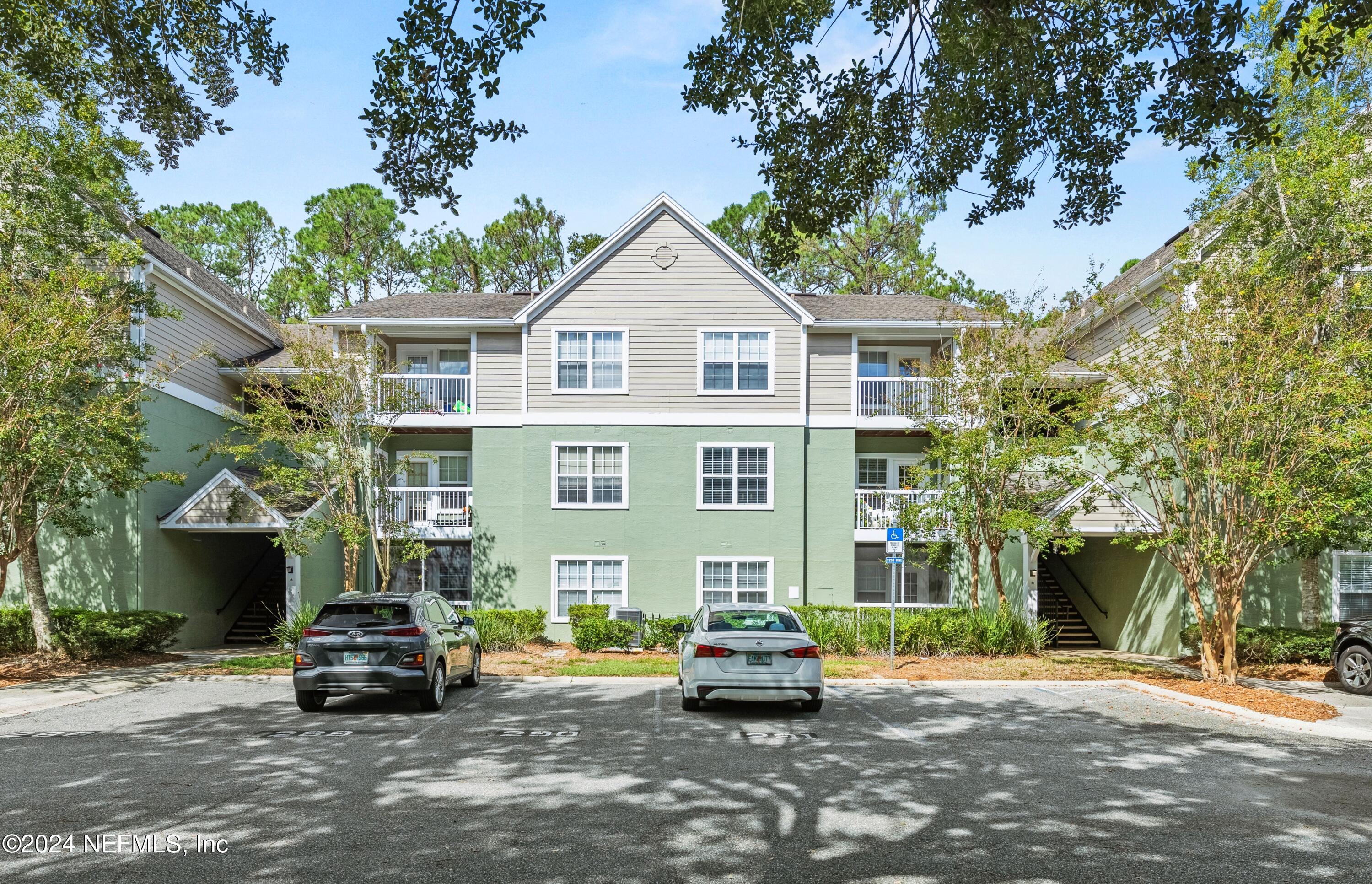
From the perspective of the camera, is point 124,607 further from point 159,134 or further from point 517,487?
point 159,134

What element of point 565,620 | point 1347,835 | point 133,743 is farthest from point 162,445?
point 1347,835

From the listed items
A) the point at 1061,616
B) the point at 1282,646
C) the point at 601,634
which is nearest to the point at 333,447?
the point at 601,634

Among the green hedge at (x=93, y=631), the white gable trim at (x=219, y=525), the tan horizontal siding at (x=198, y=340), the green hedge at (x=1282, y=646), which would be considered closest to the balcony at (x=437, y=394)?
the white gable trim at (x=219, y=525)

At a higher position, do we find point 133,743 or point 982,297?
point 982,297

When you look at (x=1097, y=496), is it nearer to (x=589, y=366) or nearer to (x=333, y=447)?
(x=589, y=366)

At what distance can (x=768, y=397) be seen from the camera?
900 inches

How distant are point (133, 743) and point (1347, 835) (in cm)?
1123

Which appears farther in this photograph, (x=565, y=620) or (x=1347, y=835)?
(x=565, y=620)

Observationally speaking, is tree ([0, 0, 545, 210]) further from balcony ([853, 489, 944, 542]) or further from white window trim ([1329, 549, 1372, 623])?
white window trim ([1329, 549, 1372, 623])

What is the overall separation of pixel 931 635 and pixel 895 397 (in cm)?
633

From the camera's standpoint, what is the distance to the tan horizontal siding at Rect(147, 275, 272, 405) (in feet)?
70.0

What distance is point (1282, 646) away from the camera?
18.1 meters

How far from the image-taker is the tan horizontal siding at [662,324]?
22.9 m

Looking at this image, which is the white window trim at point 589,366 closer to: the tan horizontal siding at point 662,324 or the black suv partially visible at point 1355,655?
A: the tan horizontal siding at point 662,324
